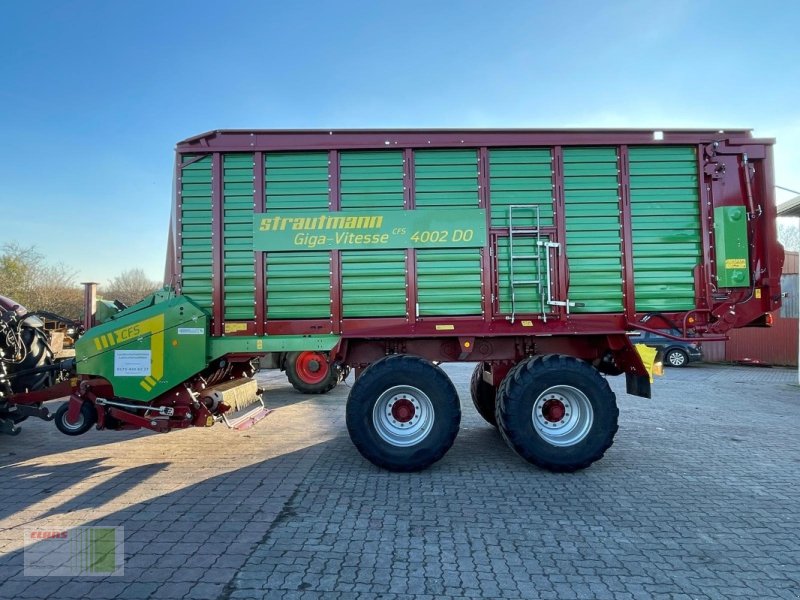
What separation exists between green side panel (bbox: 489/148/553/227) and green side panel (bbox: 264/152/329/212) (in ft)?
6.33

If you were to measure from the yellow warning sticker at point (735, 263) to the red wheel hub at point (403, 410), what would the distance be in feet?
12.6

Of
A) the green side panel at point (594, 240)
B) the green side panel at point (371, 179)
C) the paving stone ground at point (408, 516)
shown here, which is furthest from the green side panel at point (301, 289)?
the green side panel at point (594, 240)

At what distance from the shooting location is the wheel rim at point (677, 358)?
1617cm

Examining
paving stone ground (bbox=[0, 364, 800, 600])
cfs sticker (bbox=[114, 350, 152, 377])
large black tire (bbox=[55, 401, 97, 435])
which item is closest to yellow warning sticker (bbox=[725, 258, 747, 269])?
paving stone ground (bbox=[0, 364, 800, 600])

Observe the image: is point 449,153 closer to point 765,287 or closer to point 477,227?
point 477,227

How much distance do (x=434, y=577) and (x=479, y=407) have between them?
402 cm

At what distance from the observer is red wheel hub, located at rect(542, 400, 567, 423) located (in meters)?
4.98

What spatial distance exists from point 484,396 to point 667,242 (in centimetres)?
316

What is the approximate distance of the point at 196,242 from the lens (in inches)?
201

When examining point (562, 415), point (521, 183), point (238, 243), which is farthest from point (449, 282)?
point (238, 243)

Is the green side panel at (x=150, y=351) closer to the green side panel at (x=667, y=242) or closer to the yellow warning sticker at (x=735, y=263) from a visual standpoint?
the green side panel at (x=667, y=242)

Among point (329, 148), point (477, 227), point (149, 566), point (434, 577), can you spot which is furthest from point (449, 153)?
point (149, 566)

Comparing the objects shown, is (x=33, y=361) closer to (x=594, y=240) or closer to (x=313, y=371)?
(x=313, y=371)

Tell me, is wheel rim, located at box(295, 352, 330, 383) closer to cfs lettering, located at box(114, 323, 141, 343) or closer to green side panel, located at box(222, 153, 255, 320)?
green side panel, located at box(222, 153, 255, 320)
